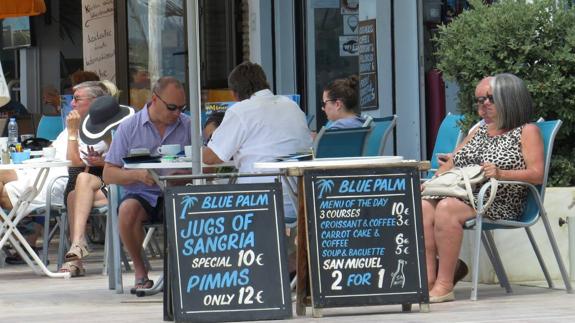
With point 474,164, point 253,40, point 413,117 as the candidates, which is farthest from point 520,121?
point 253,40

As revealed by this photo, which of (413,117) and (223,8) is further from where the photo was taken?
(223,8)

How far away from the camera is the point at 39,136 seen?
439 inches

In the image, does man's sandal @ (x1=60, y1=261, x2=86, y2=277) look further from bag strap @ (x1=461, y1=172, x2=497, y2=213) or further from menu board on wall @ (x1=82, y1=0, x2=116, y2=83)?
menu board on wall @ (x1=82, y1=0, x2=116, y2=83)

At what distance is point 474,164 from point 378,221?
99 centimetres

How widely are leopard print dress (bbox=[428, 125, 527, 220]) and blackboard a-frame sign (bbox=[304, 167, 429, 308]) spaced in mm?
742

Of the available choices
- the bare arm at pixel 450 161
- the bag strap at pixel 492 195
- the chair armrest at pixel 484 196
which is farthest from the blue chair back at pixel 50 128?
the bag strap at pixel 492 195

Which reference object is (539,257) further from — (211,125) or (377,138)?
(211,125)

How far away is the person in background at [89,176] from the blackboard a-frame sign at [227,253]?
2874 millimetres

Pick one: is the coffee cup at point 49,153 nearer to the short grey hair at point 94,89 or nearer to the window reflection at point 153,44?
the short grey hair at point 94,89

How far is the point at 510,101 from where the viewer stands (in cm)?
667

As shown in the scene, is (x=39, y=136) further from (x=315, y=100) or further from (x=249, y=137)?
(x=249, y=137)

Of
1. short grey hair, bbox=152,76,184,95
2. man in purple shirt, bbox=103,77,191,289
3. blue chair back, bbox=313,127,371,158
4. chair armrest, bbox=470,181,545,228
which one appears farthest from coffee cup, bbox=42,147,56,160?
chair armrest, bbox=470,181,545,228

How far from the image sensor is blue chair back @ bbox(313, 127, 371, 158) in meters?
7.24

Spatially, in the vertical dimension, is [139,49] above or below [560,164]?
above
